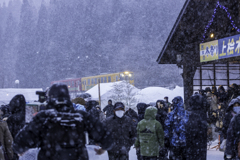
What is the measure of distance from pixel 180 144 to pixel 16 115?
320cm

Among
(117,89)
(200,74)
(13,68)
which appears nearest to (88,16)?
(13,68)

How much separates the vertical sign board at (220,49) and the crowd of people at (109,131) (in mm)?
6179

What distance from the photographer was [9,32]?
121m

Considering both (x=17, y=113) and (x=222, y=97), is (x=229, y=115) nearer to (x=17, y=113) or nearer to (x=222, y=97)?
(x=17, y=113)

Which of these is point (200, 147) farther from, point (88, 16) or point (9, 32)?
point (9, 32)

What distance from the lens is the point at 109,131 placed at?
303 centimetres

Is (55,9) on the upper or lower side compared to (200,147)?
upper

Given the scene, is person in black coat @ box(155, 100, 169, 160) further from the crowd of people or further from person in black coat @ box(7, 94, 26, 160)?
person in black coat @ box(7, 94, 26, 160)

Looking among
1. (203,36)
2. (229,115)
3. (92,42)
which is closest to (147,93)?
(203,36)

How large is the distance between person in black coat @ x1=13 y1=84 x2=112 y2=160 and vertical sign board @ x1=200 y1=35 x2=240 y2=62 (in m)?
9.86

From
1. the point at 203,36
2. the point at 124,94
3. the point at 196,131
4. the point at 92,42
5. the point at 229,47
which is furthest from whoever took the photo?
the point at 92,42

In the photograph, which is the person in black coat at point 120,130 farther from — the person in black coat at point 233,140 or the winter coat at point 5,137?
the person in black coat at point 233,140

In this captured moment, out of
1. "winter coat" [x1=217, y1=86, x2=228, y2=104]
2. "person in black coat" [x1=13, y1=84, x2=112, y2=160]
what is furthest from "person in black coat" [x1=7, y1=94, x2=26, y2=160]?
"winter coat" [x1=217, y1=86, x2=228, y2=104]

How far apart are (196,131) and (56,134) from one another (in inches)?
121
